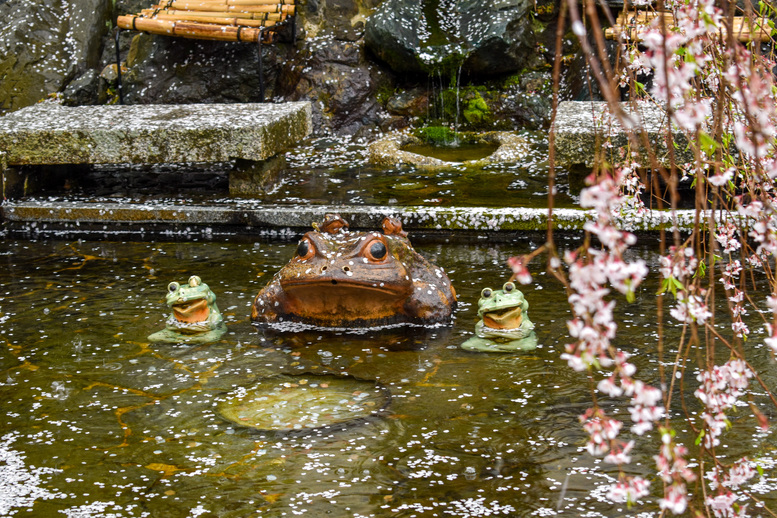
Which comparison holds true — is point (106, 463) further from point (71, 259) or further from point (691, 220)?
point (691, 220)

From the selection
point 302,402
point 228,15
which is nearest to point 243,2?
point 228,15

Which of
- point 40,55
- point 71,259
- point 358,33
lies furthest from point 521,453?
point 40,55

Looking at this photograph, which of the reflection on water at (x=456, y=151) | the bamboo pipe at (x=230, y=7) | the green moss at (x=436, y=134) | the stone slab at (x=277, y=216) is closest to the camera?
the stone slab at (x=277, y=216)

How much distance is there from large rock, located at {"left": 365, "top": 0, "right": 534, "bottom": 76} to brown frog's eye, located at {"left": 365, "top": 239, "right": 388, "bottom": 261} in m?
5.32

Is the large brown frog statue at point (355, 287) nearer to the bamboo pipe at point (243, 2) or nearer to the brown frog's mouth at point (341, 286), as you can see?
the brown frog's mouth at point (341, 286)

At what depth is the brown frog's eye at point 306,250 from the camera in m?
4.48

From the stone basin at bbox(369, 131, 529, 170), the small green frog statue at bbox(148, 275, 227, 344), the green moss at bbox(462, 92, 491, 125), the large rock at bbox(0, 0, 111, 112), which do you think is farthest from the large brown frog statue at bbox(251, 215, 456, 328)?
the large rock at bbox(0, 0, 111, 112)

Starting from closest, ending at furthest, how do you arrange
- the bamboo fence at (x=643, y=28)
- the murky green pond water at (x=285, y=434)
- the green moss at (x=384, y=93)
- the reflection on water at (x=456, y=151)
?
the bamboo fence at (x=643, y=28) → the murky green pond water at (x=285, y=434) → the reflection on water at (x=456, y=151) → the green moss at (x=384, y=93)

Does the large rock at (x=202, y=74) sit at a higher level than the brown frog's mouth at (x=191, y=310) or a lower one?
higher

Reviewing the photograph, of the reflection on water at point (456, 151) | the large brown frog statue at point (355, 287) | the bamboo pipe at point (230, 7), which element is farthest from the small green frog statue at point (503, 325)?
the bamboo pipe at point (230, 7)

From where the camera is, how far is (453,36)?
9609mm

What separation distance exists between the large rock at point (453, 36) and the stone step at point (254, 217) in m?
3.50

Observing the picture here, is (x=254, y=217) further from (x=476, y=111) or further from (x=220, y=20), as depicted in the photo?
(x=476, y=111)

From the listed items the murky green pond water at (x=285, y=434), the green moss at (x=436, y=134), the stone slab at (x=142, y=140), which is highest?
the stone slab at (x=142, y=140)
